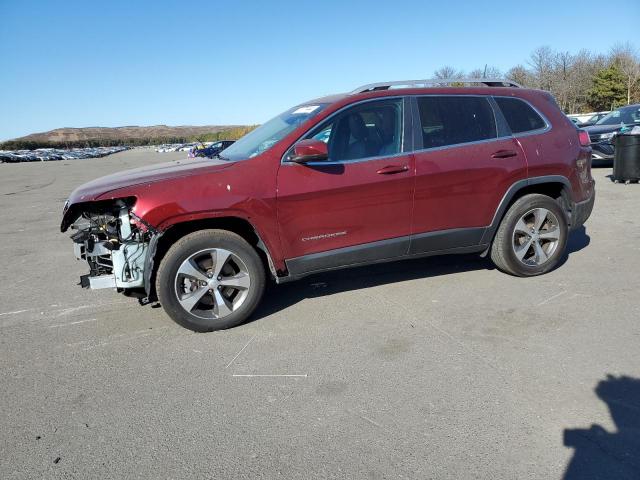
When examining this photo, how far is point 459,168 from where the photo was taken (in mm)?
4406

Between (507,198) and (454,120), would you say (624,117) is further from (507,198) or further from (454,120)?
(454,120)

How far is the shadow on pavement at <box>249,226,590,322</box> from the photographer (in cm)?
467

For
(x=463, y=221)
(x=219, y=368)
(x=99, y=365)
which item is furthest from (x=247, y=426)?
(x=463, y=221)

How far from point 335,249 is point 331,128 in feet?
3.44

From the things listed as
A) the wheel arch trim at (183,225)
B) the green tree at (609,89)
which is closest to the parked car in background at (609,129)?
the wheel arch trim at (183,225)

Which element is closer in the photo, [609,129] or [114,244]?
[114,244]

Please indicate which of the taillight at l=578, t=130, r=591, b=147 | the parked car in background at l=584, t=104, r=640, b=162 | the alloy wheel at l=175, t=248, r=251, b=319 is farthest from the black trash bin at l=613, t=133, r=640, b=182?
the alloy wheel at l=175, t=248, r=251, b=319

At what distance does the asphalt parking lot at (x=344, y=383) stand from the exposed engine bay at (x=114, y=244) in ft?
1.57

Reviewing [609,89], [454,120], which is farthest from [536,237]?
[609,89]

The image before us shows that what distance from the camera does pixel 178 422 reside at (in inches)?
108

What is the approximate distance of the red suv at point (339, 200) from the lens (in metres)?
3.79

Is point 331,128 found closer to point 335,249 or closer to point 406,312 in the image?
point 335,249

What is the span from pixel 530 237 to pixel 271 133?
9.14 ft

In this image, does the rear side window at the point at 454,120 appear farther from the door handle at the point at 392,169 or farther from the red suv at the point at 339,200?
the door handle at the point at 392,169
